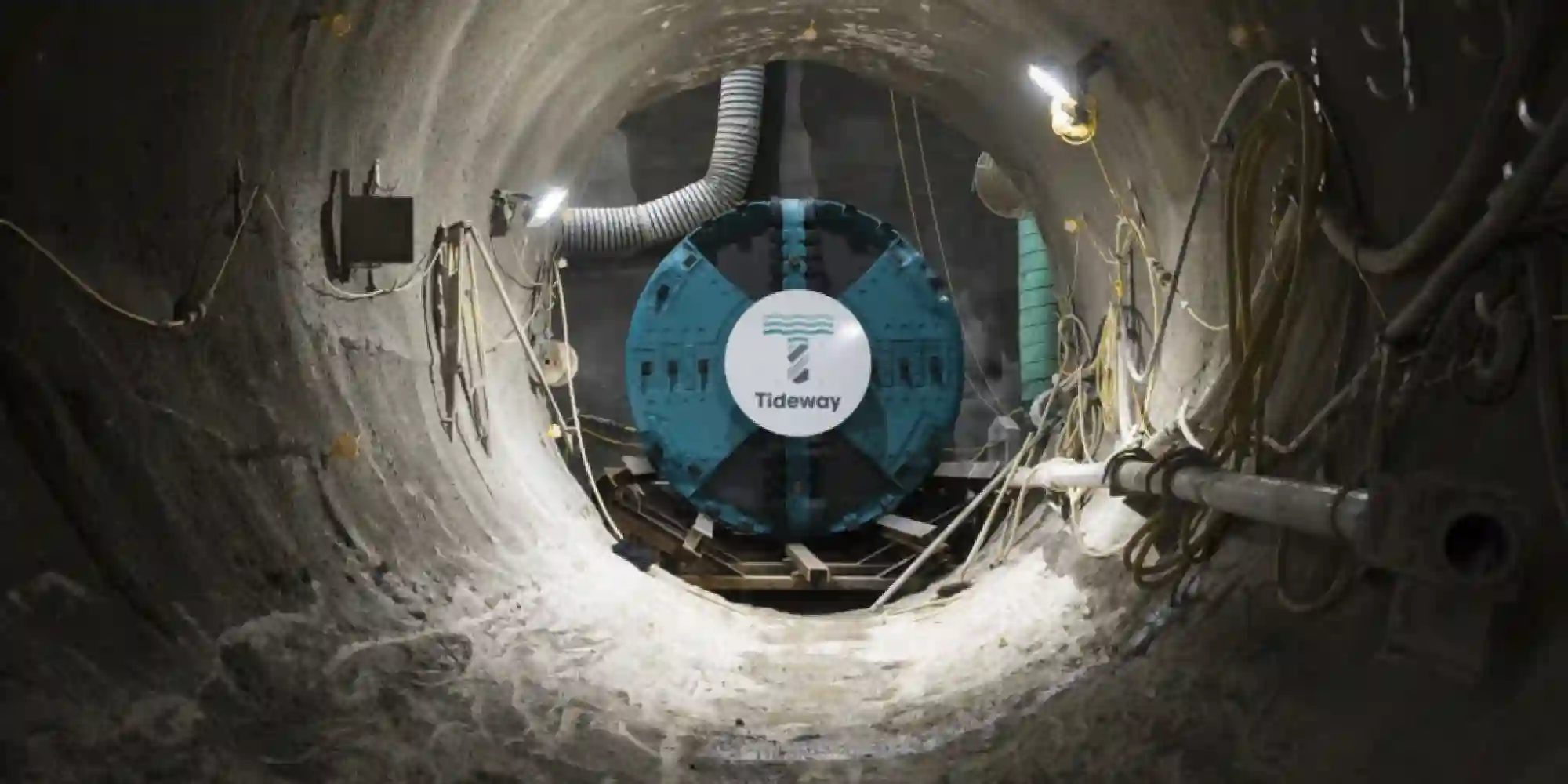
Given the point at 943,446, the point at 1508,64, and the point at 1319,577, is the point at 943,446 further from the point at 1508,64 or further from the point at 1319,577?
the point at 1508,64

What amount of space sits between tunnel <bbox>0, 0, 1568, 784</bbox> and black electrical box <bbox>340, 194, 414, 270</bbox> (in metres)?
0.08

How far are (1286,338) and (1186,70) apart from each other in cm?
93

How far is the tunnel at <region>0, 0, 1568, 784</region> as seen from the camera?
1.60 m

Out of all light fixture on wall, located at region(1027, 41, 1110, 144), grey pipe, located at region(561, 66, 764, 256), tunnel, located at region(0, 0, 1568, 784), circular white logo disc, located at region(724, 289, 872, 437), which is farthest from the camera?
grey pipe, located at region(561, 66, 764, 256)

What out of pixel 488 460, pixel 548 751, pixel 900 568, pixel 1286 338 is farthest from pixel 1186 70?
pixel 900 568

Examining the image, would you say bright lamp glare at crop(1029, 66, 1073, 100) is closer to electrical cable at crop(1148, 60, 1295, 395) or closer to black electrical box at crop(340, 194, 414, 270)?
electrical cable at crop(1148, 60, 1295, 395)

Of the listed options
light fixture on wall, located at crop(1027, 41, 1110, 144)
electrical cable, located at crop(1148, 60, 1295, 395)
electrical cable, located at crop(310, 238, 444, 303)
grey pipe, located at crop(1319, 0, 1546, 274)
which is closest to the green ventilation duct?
light fixture on wall, located at crop(1027, 41, 1110, 144)

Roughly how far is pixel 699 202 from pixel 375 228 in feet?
15.2

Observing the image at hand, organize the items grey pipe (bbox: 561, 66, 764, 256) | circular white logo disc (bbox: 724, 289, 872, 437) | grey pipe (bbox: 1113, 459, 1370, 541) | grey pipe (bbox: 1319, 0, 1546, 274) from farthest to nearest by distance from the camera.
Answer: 1. grey pipe (bbox: 561, 66, 764, 256)
2. circular white logo disc (bbox: 724, 289, 872, 437)
3. grey pipe (bbox: 1113, 459, 1370, 541)
4. grey pipe (bbox: 1319, 0, 1546, 274)

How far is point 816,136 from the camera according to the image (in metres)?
7.82

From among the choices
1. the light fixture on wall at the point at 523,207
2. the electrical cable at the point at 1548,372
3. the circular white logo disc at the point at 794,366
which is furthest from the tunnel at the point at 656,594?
the circular white logo disc at the point at 794,366

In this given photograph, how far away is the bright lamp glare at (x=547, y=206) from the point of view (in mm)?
5152

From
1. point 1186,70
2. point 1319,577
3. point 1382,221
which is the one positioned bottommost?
point 1319,577

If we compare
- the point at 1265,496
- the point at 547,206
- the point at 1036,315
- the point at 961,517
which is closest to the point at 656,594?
the point at 961,517
